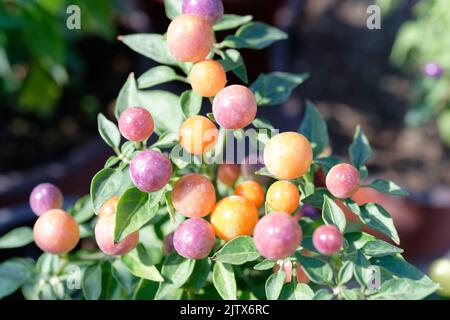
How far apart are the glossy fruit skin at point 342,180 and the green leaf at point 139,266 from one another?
193mm

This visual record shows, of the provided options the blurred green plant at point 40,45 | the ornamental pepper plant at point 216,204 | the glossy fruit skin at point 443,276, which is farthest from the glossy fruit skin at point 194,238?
the blurred green plant at point 40,45

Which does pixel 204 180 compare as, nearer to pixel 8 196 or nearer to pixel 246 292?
pixel 246 292

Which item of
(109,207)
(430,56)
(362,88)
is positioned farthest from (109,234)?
(362,88)

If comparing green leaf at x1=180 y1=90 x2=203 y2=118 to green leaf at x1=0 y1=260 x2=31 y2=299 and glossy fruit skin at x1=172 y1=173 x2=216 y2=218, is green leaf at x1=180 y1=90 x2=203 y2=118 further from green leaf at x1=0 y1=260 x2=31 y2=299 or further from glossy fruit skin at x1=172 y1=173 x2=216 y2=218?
green leaf at x1=0 y1=260 x2=31 y2=299

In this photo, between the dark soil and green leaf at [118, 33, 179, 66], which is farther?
the dark soil

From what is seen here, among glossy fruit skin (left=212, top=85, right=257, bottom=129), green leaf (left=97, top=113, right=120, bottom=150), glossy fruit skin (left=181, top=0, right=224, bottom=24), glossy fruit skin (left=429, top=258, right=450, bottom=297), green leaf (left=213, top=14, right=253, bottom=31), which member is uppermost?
glossy fruit skin (left=181, top=0, right=224, bottom=24)

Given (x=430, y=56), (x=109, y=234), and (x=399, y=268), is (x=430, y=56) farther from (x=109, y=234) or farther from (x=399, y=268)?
(x=109, y=234)

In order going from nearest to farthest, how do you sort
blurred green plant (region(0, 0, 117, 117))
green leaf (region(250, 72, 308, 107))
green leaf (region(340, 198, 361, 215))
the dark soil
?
green leaf (region(340, 198, 361, 215)), green leaf (region(250, 72, 308, 107)), blurred green plant (region(0, 0, 117, 117)), the dark soil

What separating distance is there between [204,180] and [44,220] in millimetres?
178

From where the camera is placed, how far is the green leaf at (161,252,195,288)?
60cm

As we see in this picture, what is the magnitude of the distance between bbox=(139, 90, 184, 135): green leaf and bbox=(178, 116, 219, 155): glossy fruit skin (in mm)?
147

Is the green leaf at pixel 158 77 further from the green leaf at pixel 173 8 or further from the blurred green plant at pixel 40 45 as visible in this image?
the blurred green plant at pixel 40 45

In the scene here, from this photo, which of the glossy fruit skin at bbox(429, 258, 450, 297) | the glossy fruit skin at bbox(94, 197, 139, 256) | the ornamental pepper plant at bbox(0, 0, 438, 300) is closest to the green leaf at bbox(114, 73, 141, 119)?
the ornamental pepper plant at bbox(0, 0, 438, 300)

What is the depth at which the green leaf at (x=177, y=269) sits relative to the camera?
0.60 metres
